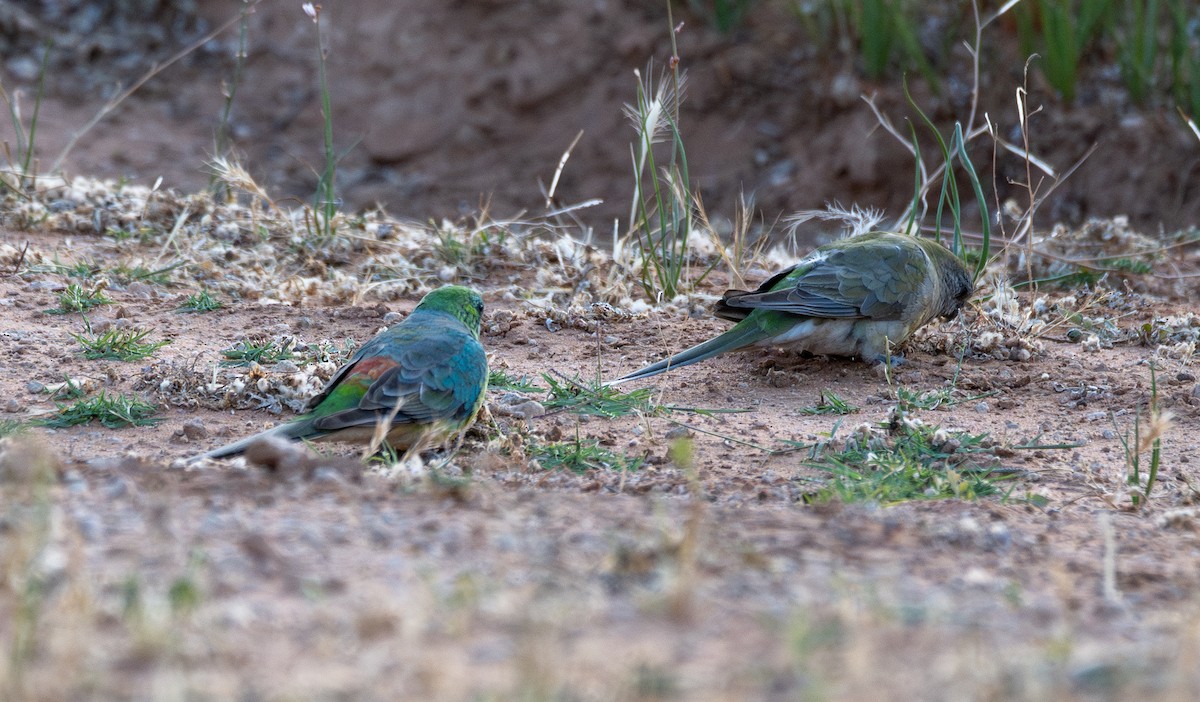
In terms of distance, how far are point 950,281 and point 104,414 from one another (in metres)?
3.17

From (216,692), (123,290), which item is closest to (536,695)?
(216,692)

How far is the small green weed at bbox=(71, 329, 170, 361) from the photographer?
4.55 m

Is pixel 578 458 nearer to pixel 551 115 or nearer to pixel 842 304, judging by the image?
pixel 842 304

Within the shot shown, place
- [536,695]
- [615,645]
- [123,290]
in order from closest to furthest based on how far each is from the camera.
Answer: [536,695]
[615,645]
[123,290]

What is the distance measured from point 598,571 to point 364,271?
149 inches

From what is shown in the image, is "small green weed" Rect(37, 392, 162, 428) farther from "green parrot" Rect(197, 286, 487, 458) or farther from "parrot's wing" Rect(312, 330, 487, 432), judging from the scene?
"parrot's wing" Rect(312, 330, 487, 432)

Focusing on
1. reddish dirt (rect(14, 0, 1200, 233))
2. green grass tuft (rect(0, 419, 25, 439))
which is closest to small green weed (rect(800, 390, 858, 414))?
green grass tuft (rect(0, 419, 25, 439))

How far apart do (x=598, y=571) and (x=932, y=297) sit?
2945mm

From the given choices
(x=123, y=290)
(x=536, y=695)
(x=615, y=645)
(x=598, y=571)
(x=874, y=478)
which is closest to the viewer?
(x=536, y=695)

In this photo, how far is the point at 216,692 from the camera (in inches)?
70.4

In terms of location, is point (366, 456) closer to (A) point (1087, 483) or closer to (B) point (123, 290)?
(A) point (1087, 483)

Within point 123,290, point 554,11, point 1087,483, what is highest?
point 554,11

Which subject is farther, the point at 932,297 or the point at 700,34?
the point at 700,34

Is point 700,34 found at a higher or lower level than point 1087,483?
higher
